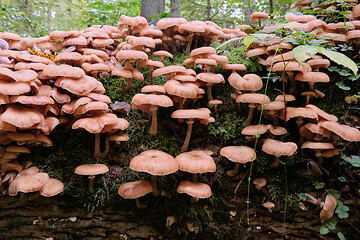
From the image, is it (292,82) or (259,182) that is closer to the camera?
(259,182)

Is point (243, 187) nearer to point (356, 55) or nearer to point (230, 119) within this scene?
point (230, 119)

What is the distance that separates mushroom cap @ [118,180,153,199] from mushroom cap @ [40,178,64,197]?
776 mm

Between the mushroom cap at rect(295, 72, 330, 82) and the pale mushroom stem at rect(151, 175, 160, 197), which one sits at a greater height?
the mushroom cap at rect(295, 72, 330, 82)

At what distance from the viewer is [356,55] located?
12.2 ft

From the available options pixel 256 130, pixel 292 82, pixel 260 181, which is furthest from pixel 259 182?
pixel 292 82

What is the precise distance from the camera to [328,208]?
277cm

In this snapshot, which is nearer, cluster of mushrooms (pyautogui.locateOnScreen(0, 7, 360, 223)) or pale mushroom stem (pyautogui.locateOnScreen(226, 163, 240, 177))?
cluster of mushrooms (pyautogui.locateOnScreen(0, 7, 360, 223))

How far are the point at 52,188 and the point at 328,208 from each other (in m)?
3.63

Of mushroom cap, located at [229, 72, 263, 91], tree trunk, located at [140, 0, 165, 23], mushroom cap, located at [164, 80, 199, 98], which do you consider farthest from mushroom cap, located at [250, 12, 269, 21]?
tree trunk, located at [140, 0, 165, 23]

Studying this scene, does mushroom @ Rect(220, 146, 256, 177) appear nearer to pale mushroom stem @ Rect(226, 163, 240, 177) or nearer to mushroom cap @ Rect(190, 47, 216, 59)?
pale mushroom stem @ Rect(226, 163, 240, 177)

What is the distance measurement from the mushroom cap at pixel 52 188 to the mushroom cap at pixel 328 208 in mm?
3482

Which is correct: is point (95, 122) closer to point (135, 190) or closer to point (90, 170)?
point (90, 170)

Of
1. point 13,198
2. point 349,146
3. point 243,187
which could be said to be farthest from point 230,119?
point 13,198

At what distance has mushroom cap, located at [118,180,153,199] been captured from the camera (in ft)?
8.34
